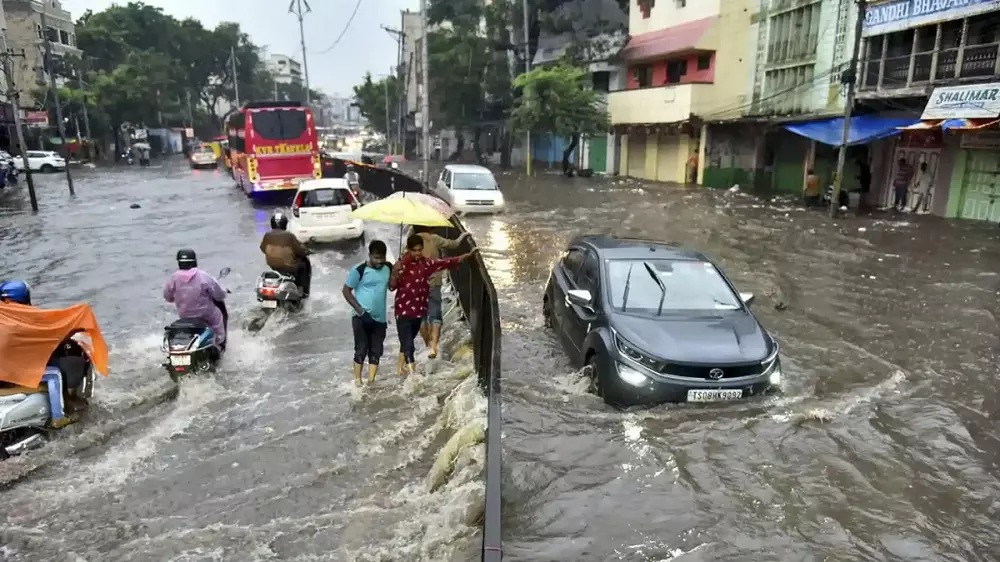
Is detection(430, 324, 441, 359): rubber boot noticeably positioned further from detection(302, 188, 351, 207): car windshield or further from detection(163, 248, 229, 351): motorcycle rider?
detection(302, 188, 351, 207): car windshield

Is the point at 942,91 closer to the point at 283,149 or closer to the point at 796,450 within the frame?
the point at 796,450

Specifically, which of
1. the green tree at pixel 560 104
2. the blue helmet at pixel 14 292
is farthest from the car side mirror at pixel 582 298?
the green tree at pixel 560 104

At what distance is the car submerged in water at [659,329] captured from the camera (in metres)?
6.25

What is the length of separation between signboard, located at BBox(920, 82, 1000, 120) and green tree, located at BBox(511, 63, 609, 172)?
19.0 m

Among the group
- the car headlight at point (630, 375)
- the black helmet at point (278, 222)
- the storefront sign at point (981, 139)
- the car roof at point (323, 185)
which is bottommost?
the car headlight at point (630, 375)

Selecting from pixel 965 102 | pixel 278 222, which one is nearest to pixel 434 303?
pixel 278 222

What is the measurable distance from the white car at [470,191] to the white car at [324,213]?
4602mm

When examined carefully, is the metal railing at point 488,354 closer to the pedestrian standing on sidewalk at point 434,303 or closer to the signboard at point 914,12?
the pedestrian standing on sidewalk at point 434,303

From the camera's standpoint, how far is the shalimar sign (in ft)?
80.6

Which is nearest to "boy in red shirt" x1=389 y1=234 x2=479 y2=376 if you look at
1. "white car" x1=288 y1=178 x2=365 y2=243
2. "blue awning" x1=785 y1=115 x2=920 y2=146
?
"white car" x1=288 y1=178 x2=365 y2=243

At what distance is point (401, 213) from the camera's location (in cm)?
838

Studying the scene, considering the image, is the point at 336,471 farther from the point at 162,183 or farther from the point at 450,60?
the point at 450,60

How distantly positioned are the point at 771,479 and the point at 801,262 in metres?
10.4

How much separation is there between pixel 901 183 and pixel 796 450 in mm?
19899
